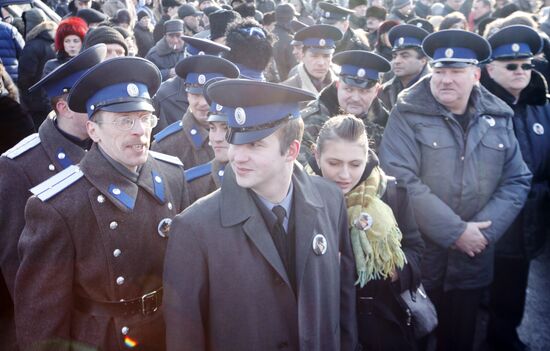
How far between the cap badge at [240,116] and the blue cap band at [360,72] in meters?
1.94

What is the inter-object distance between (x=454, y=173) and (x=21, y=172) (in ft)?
9.34

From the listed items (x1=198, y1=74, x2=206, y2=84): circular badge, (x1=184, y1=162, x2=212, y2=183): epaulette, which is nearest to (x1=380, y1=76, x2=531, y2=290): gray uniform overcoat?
(x1=184, y1=162, x2=212, y2=183): epaulette

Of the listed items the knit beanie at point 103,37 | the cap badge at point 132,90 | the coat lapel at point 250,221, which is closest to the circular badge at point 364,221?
the coat lapel at point 250,221

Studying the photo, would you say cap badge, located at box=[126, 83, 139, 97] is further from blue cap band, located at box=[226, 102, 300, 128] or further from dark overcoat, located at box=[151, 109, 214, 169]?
dark overcoat, located at box=[151, 109, 214, 169]

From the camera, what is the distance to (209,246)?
6.86ft

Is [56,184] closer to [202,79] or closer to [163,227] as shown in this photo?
[163,227]

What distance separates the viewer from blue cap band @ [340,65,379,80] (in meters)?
3.87

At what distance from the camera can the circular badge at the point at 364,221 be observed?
268cm

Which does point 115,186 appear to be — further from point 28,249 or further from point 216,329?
point 216,329

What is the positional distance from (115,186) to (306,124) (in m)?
1.82

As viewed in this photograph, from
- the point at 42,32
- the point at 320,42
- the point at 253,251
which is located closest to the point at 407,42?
the point at 320,42

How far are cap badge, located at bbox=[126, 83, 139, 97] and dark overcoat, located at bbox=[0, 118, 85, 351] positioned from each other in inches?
27.1

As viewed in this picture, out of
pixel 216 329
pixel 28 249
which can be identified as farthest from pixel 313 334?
pixel 28 249

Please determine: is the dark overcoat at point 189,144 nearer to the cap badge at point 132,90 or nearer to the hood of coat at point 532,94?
the cap badge at point 132,90
